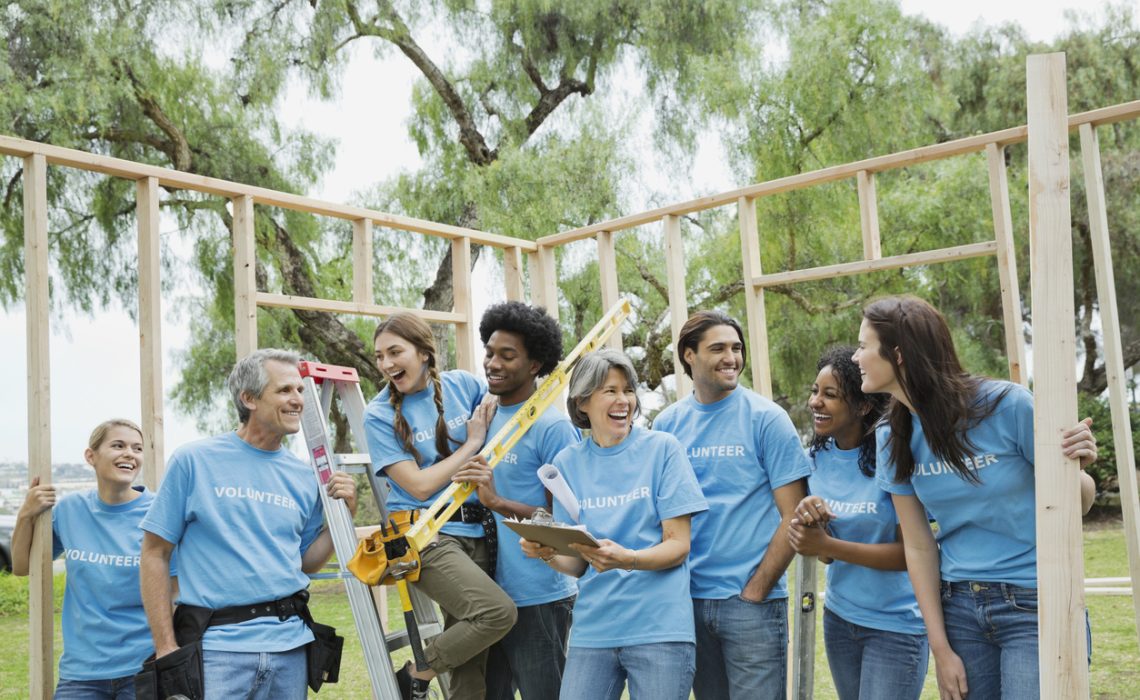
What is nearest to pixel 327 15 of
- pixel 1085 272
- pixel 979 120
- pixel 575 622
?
pixel 979 120

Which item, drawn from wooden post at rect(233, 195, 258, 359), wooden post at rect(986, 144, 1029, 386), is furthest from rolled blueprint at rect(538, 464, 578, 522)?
wooden post at rect(986, 144, 1029, 386)

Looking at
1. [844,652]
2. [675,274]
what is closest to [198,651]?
[844,652]

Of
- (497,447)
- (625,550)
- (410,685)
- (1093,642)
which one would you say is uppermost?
(497,447)

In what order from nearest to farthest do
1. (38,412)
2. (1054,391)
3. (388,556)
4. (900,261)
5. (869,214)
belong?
(1054,391)
(388,556)
(38,412)
(900,261)
(869,214)

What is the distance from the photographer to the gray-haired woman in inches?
105

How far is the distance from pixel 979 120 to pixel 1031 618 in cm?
1246

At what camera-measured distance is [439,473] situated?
3.23m

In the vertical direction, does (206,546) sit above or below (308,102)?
below

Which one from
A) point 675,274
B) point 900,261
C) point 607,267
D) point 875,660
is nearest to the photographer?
point 875,660

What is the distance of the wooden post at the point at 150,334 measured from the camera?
4125 mm

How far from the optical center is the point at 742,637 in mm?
2865

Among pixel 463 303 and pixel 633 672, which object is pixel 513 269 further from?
pixel 633 672

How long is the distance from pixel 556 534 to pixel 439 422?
900mm

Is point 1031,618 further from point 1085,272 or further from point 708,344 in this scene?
point 1085,272
